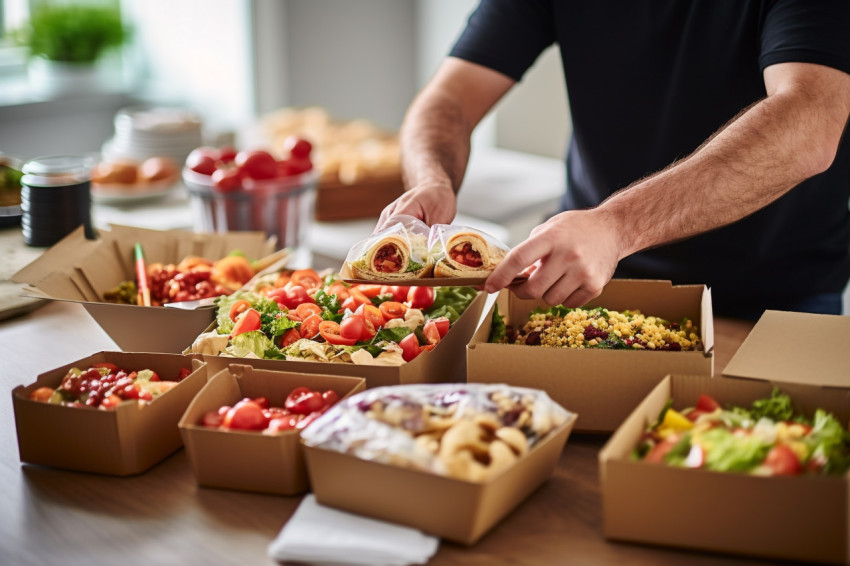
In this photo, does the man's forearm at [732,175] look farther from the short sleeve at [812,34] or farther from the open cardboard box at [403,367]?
the open cardboard box at [403,367]

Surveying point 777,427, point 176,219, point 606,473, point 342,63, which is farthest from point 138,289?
point 342,63

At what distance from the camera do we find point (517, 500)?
1148 millimetres

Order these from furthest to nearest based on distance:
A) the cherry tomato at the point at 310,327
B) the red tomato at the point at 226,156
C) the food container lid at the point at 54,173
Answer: the red tomato at the point at 226,156
the food container lid at the point at 54,173
the cherry tomato at the point at 310,327

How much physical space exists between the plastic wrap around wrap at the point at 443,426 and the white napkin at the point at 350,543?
0.29ft

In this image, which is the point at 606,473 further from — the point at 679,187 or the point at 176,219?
the point at 176,219

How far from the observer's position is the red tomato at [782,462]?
3.33 ft

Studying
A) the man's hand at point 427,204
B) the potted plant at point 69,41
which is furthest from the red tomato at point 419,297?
the potted plant at point 69,41

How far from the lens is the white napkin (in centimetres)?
103

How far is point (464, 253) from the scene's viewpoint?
4.62 ft

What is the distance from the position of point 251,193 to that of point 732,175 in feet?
4.03

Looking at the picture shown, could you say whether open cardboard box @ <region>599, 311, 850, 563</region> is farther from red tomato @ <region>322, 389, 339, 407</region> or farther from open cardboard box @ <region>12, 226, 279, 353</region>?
open cardboard box @ <region>12, 226, 279, 353</region>

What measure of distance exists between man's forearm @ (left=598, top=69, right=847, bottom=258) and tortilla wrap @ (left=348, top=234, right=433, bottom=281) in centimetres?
29

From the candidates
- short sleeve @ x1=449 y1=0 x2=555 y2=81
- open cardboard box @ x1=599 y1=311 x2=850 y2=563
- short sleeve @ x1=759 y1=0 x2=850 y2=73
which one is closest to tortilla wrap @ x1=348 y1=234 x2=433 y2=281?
open cardboard box @ x1=599 y1=311 x2=850 y2=563

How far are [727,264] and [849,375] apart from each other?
0.73 m
